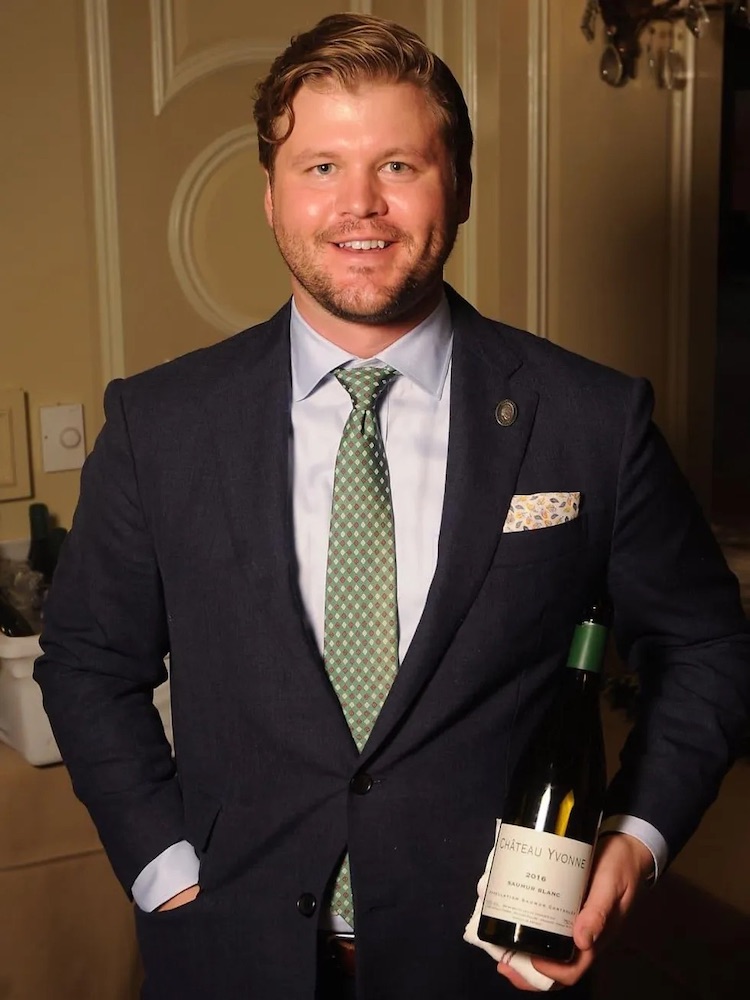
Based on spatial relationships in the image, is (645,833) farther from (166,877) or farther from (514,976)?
(166,877)

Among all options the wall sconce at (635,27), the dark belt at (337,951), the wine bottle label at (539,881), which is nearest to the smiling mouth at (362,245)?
the wine bottle label at (539,881)

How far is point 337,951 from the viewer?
1.31 m

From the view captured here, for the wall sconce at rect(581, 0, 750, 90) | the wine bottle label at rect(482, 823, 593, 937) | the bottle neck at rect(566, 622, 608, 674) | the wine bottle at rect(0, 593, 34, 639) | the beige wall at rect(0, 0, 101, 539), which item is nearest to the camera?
the wine bottle label at rect(482, 823, 593, 937)

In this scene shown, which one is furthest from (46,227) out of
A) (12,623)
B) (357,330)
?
(357,330)

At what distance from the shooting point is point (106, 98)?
92.7 inches

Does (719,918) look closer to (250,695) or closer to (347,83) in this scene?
(250,695)

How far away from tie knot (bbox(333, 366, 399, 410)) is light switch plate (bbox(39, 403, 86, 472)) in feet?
3.76

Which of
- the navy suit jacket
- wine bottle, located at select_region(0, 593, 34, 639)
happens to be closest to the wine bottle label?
the navy suit jacket

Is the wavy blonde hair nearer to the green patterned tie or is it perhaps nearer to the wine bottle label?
A: the green patterned tie

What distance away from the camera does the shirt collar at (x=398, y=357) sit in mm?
1361

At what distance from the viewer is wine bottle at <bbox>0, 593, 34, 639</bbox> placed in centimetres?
216

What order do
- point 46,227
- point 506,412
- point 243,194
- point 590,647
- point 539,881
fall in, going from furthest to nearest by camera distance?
point 243,194 < point 46,227 < point 506,412 < point 590,647 < point 539,881

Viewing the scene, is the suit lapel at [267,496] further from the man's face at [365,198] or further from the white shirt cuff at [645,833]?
the white shirt cuff at [645,833]

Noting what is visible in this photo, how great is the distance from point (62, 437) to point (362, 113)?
125cm
